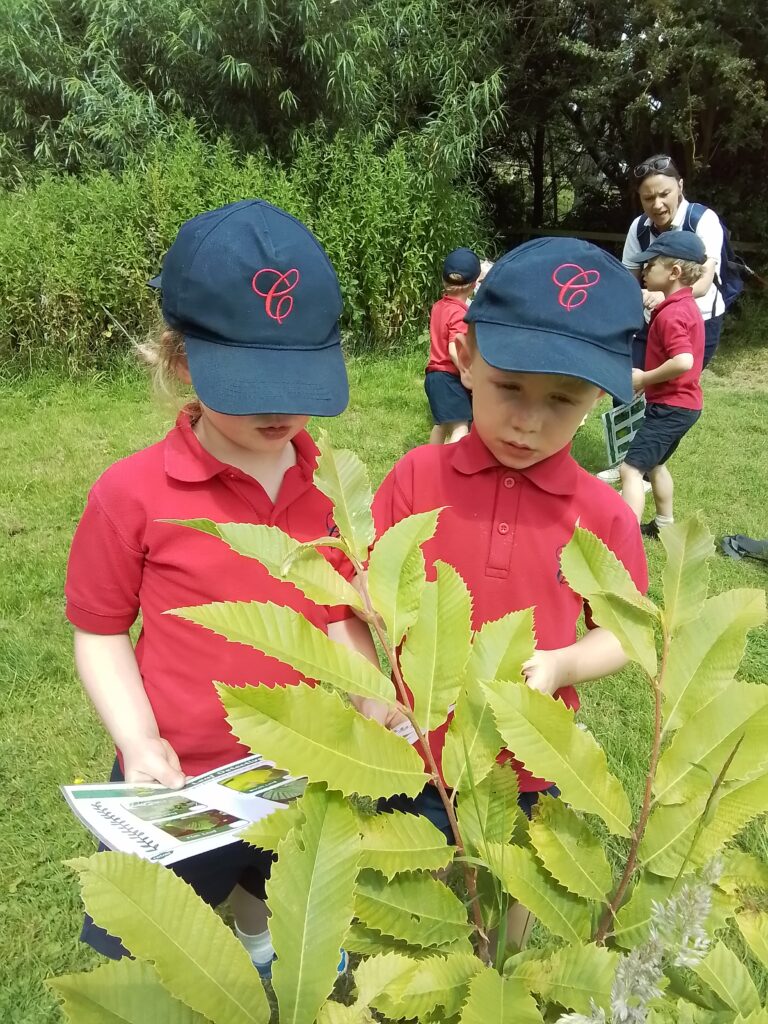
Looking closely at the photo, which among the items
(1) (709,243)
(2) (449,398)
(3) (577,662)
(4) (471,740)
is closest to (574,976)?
(4) (471,740)

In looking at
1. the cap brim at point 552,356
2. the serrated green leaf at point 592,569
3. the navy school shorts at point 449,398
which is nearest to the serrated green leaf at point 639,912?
the serrated green leaf at point 592,569

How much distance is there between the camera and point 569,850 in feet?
1.86

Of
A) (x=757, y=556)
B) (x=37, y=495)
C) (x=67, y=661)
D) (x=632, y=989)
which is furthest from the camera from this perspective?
(x=37, y=495)

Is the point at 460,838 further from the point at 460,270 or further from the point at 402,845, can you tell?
the point at 460,270

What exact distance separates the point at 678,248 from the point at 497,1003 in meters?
4.69

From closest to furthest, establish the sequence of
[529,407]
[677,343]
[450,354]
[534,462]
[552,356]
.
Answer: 1. [552,356]
2. [529,407]
3. [534,462]
4. [677,343]
5. [450,354]

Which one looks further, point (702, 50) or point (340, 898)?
point (702, 50)

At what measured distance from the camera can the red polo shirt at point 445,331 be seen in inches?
218

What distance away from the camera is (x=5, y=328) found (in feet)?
24.3

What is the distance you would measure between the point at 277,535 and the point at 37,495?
5.22 metres


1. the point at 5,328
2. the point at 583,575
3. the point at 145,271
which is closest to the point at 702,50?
the point at 145,271

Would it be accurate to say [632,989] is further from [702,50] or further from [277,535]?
[702,50]

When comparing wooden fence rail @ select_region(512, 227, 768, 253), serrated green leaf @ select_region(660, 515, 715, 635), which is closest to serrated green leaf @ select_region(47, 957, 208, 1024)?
serrated green leaf @ select_region(660, 515, 715, 635)

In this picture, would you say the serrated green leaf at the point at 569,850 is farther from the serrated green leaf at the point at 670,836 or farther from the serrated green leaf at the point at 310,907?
the serrated green leaf at the point at 310,907
